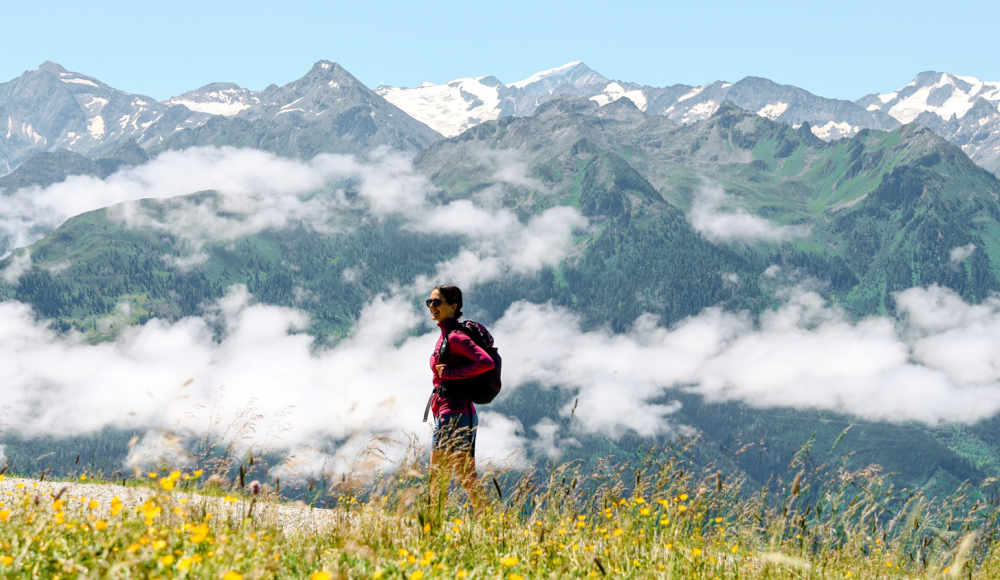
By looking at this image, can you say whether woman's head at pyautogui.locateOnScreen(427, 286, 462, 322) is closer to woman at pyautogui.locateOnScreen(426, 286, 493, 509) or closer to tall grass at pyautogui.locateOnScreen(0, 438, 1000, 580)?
woman at pyautogui.locateOnScreen(426, 286, 493, 509)

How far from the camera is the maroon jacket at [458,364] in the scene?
8.20 meters

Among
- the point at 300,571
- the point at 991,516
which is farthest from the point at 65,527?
the point at 991,516

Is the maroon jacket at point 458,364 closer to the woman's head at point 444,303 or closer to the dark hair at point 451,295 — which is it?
the woman's head at point 444,303

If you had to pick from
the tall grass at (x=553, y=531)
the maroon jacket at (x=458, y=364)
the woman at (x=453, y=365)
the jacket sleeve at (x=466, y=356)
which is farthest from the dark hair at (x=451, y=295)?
the tall grass at (x=553, y=531)

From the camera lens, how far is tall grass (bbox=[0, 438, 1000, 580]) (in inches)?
169

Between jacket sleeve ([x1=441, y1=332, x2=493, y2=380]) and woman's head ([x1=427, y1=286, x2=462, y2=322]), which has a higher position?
woman's head ([x1=427, y1=286, x2=462, y2=322])

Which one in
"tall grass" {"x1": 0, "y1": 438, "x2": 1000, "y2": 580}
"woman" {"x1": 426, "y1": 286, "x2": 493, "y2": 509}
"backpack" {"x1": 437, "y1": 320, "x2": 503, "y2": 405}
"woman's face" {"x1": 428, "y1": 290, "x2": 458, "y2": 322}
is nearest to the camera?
"tall grass" {"x1": 0, "y1": 438, "x2": 1000, "y2": 580}

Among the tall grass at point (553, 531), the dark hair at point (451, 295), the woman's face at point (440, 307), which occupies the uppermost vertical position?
the dark hair at point (451, 295)

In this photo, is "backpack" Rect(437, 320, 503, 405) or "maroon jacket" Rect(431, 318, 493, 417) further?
"backpack" Rect(437, 320, 503, 405)

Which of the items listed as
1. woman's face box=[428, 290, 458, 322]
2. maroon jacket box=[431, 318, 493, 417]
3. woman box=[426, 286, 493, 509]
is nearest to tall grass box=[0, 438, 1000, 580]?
woman box=[426, 286, 493, 509]

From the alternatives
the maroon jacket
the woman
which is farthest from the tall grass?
the maroon jacket

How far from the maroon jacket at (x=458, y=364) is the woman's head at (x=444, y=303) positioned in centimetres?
9

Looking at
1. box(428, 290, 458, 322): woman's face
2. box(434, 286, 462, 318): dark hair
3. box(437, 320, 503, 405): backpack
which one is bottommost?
box(437, 320, 503, 405): backpack

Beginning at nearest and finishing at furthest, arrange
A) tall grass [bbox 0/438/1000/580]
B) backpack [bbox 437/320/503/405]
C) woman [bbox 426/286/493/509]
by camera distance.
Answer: tall grass [bbox 0/438/1000/580] < woman [bbox 426/286/493/509] < backpack [bbox 437/320/503/405]
